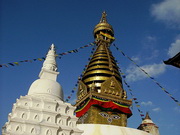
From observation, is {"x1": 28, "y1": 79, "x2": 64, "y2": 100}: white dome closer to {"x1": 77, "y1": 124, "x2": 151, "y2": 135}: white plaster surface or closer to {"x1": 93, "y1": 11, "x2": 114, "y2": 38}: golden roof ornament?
{"x1": 77, "y1": 124, "x2": 151, "y2": 135}: white plaster surface

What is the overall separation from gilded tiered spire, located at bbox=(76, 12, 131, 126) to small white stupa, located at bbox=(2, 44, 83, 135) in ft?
15.8

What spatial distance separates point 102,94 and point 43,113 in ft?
24.5

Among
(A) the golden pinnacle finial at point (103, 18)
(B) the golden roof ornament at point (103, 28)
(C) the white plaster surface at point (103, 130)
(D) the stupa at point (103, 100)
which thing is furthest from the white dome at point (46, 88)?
(A) the golden pinnacle finial at point (103, 18)

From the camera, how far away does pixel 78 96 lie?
70.2 ft

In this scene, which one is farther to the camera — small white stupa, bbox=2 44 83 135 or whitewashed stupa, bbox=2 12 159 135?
whitewashed stupa, bbox=2 12 159 135

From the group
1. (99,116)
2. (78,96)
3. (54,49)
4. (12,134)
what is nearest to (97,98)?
(99,116)

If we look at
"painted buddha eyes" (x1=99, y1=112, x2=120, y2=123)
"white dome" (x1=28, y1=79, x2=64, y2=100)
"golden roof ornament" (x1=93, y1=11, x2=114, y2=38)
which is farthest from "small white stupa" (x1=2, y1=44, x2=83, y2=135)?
"golden roof ornament" (x1=93, y1=11, x2=114, y2=38)

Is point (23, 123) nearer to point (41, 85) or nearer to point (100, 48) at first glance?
point (41, 85)

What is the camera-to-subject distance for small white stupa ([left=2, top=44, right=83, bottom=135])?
11812mm

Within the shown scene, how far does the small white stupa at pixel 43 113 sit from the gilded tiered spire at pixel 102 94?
482 centimetres

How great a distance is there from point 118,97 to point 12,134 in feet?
34.9

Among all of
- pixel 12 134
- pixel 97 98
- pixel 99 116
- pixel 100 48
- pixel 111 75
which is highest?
pixel 100 48

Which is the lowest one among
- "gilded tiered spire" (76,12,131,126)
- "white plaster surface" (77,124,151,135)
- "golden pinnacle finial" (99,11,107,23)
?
"white plaster surface" (77,124,151,135)

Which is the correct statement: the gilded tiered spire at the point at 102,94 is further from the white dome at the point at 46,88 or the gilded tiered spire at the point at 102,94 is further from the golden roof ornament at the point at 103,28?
the white dome at the point at 46,88
